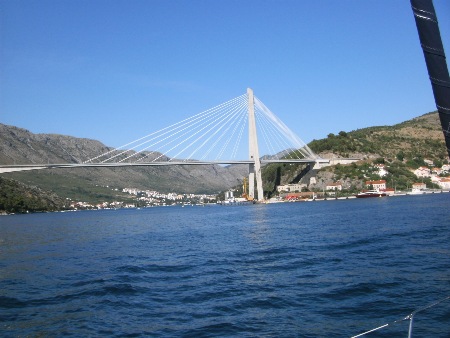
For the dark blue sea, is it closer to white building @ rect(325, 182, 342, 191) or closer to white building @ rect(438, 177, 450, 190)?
white building @ rect(325, 182, 342, 191)

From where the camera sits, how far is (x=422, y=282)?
29.1 feet

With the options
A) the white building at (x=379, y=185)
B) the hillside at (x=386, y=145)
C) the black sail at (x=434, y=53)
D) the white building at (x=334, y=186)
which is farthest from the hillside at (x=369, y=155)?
the black sail at (x=434, y=53)

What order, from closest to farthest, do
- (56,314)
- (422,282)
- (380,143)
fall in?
(56,314), (422,282), (380,143)

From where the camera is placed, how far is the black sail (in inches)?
70.5

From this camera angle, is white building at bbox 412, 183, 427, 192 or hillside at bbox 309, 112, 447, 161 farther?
hillside at bbox 309, 112, 447, 161

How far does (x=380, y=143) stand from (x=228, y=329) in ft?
322

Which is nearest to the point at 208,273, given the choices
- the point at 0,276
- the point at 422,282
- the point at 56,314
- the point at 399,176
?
the point at 56,314

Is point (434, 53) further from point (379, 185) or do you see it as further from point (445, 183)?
point (445, 183)

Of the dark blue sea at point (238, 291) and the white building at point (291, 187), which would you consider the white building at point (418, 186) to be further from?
the dark blue sea at point (238, 291)

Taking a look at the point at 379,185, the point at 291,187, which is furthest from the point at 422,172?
the point at 291,187

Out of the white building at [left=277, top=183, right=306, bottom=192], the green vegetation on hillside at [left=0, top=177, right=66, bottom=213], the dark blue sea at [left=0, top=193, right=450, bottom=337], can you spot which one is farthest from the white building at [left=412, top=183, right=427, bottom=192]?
the green vegetation on hillside at [left=0, top=177, right=66, bottom=213]

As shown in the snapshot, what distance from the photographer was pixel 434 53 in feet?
5.91

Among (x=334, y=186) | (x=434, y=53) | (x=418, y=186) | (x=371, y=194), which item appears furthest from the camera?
(x=334, y=186)

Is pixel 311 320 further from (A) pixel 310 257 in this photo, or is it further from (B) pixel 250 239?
(B) pixel 250 239
